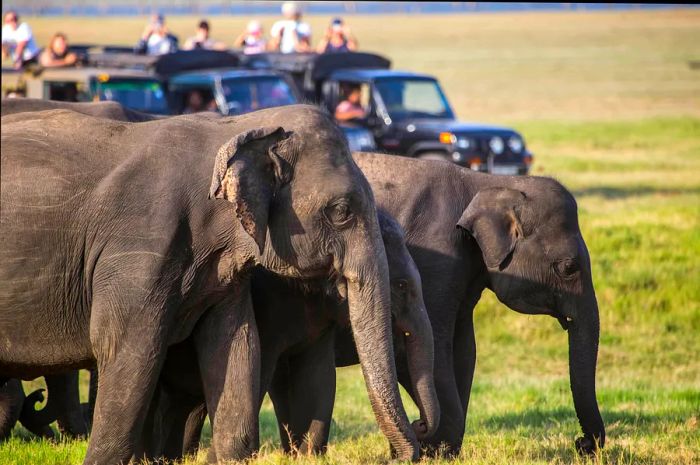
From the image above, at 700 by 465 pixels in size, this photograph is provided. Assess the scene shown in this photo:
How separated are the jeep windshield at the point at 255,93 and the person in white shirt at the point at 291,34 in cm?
530

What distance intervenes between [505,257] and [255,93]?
533 inches

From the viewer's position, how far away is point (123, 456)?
26.0 feet

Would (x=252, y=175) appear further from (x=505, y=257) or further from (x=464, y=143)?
(x=464, y=143)

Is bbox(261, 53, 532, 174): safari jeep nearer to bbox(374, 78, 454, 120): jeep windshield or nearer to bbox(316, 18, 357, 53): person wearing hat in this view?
bbox(374, 78, 454, 120): jeep windshield

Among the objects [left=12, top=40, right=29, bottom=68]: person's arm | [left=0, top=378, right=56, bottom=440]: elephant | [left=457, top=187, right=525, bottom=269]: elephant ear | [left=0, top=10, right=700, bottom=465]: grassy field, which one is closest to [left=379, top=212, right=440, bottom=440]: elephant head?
[left=0, top=10, right=700, bottom=465]: grassy field

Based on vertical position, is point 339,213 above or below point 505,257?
above

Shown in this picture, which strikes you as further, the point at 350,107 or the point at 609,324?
the point at 350,107

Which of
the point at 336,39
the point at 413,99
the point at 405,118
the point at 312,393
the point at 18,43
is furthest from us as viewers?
the point at 336,39

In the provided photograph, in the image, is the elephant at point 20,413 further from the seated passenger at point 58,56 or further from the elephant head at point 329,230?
the seated passenger at point 58,56

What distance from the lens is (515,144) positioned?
24.6 meters

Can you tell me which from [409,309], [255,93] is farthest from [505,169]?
[409,309]

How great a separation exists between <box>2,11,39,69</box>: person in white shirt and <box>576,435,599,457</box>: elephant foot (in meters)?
16.6

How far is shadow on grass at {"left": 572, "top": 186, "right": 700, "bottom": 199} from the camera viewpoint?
2672 centimetres

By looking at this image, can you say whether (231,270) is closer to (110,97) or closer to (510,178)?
(510,178)
